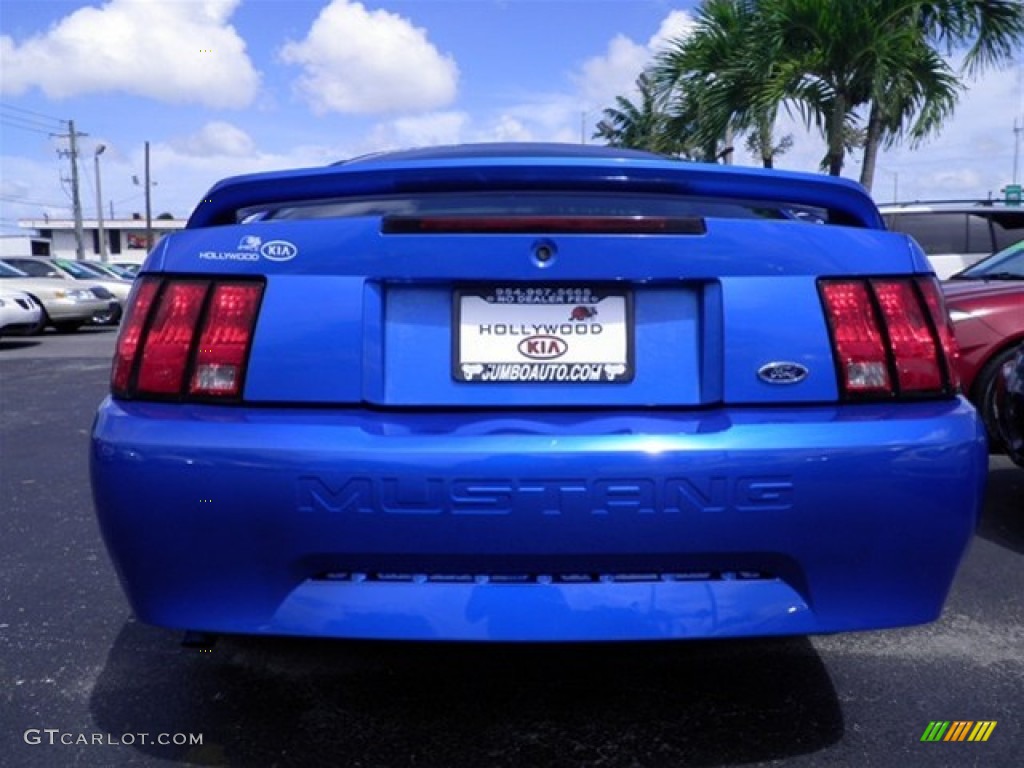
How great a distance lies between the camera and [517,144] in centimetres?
368

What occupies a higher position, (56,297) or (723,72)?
(723,72)

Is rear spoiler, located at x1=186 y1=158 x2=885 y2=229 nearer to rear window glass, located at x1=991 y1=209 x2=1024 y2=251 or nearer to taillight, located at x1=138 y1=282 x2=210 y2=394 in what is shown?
taillight, located at x1=138 y1=282 x2=210 y2=394

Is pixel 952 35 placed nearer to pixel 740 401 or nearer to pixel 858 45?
pixel 858 45

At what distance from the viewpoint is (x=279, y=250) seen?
7.00ft

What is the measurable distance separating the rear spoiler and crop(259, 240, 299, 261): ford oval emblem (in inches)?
7.5

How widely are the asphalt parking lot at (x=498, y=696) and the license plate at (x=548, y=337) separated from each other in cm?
90

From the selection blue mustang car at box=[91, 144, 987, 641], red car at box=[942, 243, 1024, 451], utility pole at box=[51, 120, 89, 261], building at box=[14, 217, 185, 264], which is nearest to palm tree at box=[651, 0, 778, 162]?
red car at box=[942, 243, 1024, 451]

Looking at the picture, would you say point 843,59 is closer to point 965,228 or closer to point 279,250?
point 965,228

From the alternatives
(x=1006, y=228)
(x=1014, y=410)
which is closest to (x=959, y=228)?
(x=1006, y=228)

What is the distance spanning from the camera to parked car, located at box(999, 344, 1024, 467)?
3.99 meters

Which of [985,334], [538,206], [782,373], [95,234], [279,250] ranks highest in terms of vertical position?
[538,206]

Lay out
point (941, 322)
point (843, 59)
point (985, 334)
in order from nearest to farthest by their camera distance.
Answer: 1. point (941, 322)
2. point (985, 334)
3. point (843, 59)

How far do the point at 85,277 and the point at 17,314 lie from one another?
14.6ft

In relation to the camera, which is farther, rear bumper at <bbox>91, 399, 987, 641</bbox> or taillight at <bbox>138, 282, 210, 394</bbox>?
taillight at <bbox>138, 282, 210, 394</bbox>
